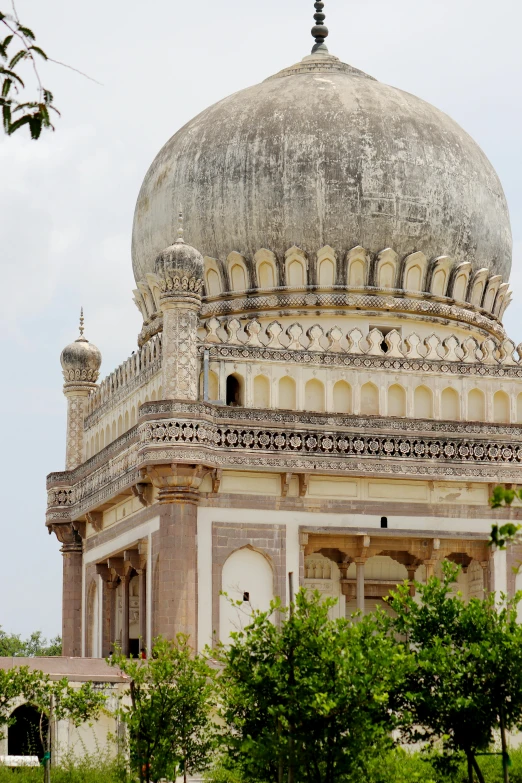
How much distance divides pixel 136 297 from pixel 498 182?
670 centimetres

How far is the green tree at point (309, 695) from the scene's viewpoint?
1492cm

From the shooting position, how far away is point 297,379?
23.6 m

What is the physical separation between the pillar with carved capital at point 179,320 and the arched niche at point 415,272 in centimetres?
412

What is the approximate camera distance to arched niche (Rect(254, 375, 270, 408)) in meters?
23.5

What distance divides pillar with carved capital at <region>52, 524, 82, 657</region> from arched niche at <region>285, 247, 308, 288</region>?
6106mm

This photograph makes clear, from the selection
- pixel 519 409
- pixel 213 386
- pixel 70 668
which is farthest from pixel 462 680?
pixel 519 409

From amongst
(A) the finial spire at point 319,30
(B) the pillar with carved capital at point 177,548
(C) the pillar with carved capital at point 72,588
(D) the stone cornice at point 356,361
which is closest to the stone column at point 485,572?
(D) the stone cornice at point 356,361

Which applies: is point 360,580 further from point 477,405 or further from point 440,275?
point 440,275

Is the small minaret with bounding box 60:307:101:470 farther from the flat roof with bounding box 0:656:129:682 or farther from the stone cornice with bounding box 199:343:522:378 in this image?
the flat roof with bounding box 0:656:129:682

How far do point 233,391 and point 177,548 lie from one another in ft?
9.70

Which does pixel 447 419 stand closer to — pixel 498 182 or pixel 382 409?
pixel 382 409

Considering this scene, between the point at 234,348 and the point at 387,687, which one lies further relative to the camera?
the point at 234,348

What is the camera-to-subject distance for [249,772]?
15.6 metres

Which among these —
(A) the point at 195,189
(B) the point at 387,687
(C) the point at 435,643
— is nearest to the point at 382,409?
(A) the point at 195,189
